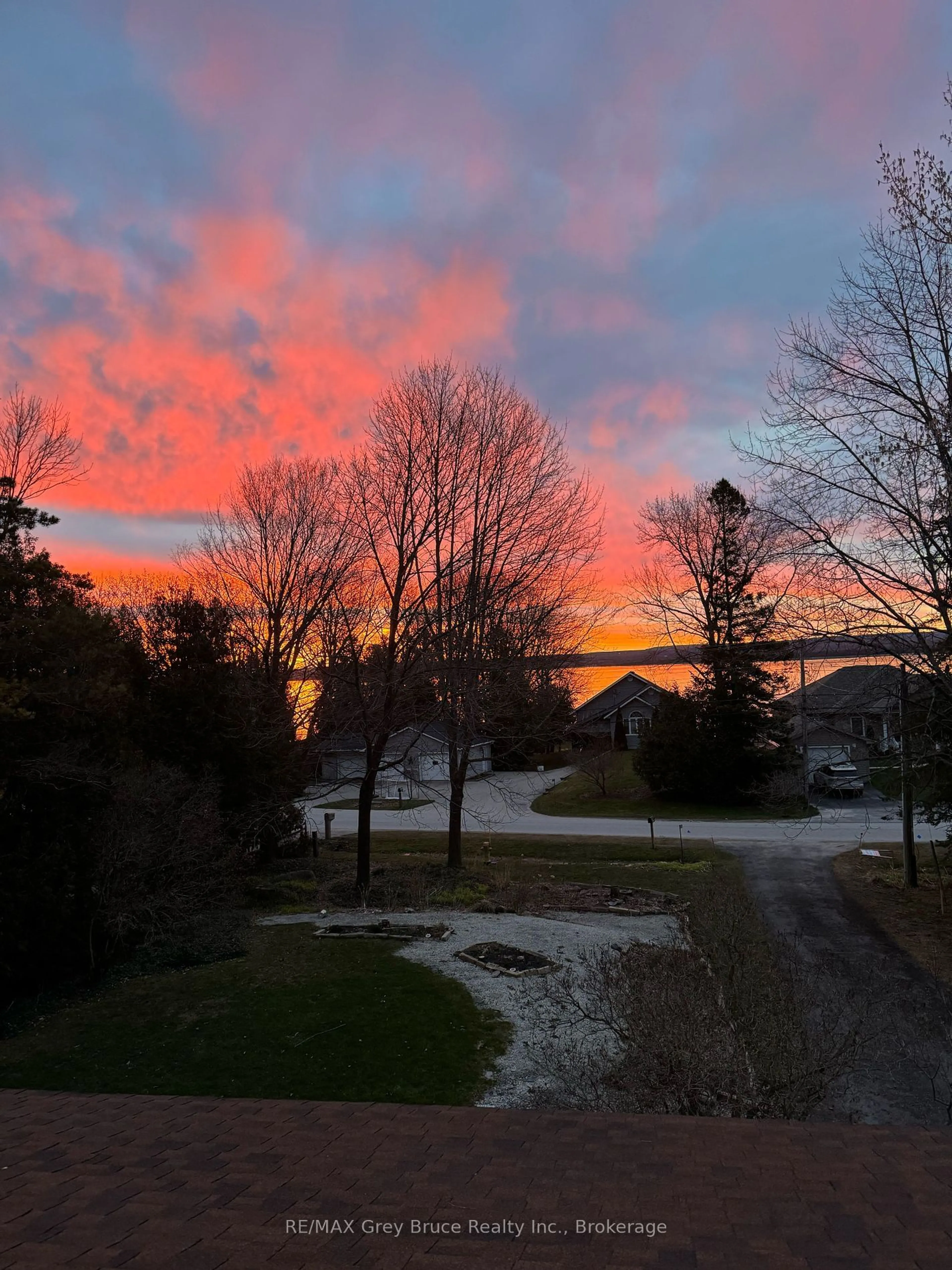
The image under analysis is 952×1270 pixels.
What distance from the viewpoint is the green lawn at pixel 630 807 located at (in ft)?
113

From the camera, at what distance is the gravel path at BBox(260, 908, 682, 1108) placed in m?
8.21

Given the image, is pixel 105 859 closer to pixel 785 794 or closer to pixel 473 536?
pixel 473 536

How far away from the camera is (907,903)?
18.3 m

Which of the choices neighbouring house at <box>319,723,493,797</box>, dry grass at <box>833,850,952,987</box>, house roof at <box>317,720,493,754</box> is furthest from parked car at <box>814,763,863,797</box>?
neighbouring house at <box>319,723,493,797</box>

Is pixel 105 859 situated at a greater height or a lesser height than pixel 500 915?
greater

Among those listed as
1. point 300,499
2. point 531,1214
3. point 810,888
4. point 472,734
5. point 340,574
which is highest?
point 300,499

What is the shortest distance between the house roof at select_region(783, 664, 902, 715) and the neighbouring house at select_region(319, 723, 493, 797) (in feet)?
24.9

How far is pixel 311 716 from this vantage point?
72.1 ft

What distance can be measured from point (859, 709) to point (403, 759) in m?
10.3

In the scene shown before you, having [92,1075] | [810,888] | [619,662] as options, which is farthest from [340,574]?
[619,662]

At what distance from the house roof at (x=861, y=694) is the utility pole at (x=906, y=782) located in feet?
0.51

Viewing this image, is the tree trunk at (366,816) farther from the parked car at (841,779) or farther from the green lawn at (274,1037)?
the parked car at (841,779)

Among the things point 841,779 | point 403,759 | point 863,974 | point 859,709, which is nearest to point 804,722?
point 859,709

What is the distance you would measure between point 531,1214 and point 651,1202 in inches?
26.7
